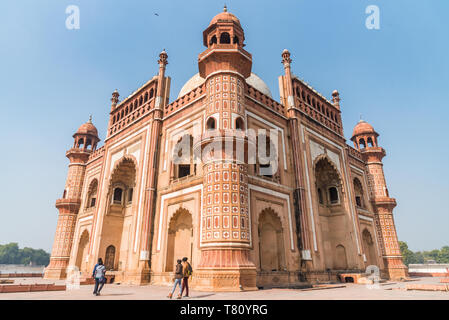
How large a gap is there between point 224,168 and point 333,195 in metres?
12.5

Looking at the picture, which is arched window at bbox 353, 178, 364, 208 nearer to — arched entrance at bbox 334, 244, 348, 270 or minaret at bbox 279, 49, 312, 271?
arched entrance at bbox 334, 244, 348, 270

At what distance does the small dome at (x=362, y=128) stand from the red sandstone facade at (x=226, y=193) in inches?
151

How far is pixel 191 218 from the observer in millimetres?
15070

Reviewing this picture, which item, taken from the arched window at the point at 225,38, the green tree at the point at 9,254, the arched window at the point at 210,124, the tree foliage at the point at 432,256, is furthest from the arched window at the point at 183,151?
the green tree at the point at 9,254

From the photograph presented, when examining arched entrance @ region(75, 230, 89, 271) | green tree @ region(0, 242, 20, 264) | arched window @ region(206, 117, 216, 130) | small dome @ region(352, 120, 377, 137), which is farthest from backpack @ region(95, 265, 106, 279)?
green tree @ region(0, 242, 20, 264)

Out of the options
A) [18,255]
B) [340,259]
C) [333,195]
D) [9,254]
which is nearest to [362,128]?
[333,195]

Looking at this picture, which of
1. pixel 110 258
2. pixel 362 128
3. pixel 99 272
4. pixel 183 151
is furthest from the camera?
pixel 362 128

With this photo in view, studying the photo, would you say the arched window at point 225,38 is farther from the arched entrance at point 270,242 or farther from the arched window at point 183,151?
the arched entrance at point 270,242

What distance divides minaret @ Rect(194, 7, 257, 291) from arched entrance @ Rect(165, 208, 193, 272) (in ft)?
9.17

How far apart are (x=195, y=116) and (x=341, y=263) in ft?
44.9

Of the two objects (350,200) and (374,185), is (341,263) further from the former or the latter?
(374,185)

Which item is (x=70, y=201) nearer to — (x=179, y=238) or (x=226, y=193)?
(x=179, y=238)

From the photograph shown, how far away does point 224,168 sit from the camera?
12.6 meters
